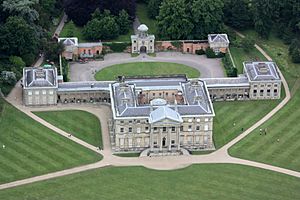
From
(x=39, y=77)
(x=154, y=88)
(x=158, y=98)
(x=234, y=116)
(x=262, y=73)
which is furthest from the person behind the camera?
(x=262, y=73)

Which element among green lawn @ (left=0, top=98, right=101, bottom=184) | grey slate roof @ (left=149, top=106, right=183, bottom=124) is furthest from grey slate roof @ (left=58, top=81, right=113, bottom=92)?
grey slate roof @ (left=149, top=106, right=183, bottom=124)

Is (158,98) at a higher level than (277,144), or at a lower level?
higher

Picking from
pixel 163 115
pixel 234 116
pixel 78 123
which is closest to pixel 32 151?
pixel 78 123

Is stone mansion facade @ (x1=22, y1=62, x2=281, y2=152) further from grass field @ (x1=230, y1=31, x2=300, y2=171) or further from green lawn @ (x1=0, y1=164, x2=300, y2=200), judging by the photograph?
green lawn @ (x1=0, y1=164, x2=300, y2=200)

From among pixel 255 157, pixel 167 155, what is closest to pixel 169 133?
pixel 167 155

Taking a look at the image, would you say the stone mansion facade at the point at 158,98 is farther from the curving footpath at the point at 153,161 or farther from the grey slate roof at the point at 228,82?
the curving footpath at the point at 153,161

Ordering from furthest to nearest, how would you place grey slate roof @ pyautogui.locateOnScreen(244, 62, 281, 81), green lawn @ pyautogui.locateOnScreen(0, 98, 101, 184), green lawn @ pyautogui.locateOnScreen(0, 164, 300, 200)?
grey slate roof @ pyautogui.locateOnScreen(244, 62, 281, 81) → green lawn @ pyautogui.locateOnScreen(0, 98, 101, 184) → green lawn @ pyautogui.locateOnScreen(0, 164, 300, 200)

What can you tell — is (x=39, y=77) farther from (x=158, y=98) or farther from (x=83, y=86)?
(x=158, y=98)
